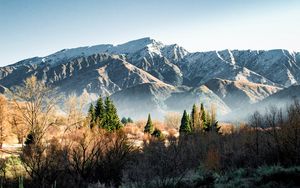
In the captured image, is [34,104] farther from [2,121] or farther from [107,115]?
[107,115]

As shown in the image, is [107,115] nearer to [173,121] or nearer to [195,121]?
[195,121]

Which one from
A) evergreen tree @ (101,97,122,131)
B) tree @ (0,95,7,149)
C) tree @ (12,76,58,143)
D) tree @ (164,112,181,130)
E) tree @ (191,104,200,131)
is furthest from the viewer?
tree @ (164,112,181,130)

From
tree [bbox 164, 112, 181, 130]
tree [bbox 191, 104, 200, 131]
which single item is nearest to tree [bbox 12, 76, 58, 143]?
tree [bbox 191, 104, 200, 131]

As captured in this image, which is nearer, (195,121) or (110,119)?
(110,119)

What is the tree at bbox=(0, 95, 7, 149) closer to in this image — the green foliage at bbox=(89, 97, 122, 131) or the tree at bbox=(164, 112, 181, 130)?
the green foliage at bbox=(89, 97, 122, 131)

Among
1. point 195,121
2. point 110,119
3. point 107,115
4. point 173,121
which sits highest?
point 107,115

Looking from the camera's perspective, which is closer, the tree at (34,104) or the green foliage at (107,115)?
the tree at (34,104)

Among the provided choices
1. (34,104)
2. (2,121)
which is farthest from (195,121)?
(2,121)

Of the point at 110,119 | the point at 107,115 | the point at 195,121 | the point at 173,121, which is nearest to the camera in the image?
the point at 107,115

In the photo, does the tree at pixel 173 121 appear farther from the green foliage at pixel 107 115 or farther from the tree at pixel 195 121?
the green foliage at pixel 107 115

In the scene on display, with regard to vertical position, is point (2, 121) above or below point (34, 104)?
below

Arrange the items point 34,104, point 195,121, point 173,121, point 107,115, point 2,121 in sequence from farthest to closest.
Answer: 1. point 173,121
2. point 195,121
3. point 107,115
4. point 2,121
5. point 34,104

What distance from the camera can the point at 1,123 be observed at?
5575cm

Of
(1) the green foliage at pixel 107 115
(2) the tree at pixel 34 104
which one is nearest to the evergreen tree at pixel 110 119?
(1) the green foliage at pixel 107 115
